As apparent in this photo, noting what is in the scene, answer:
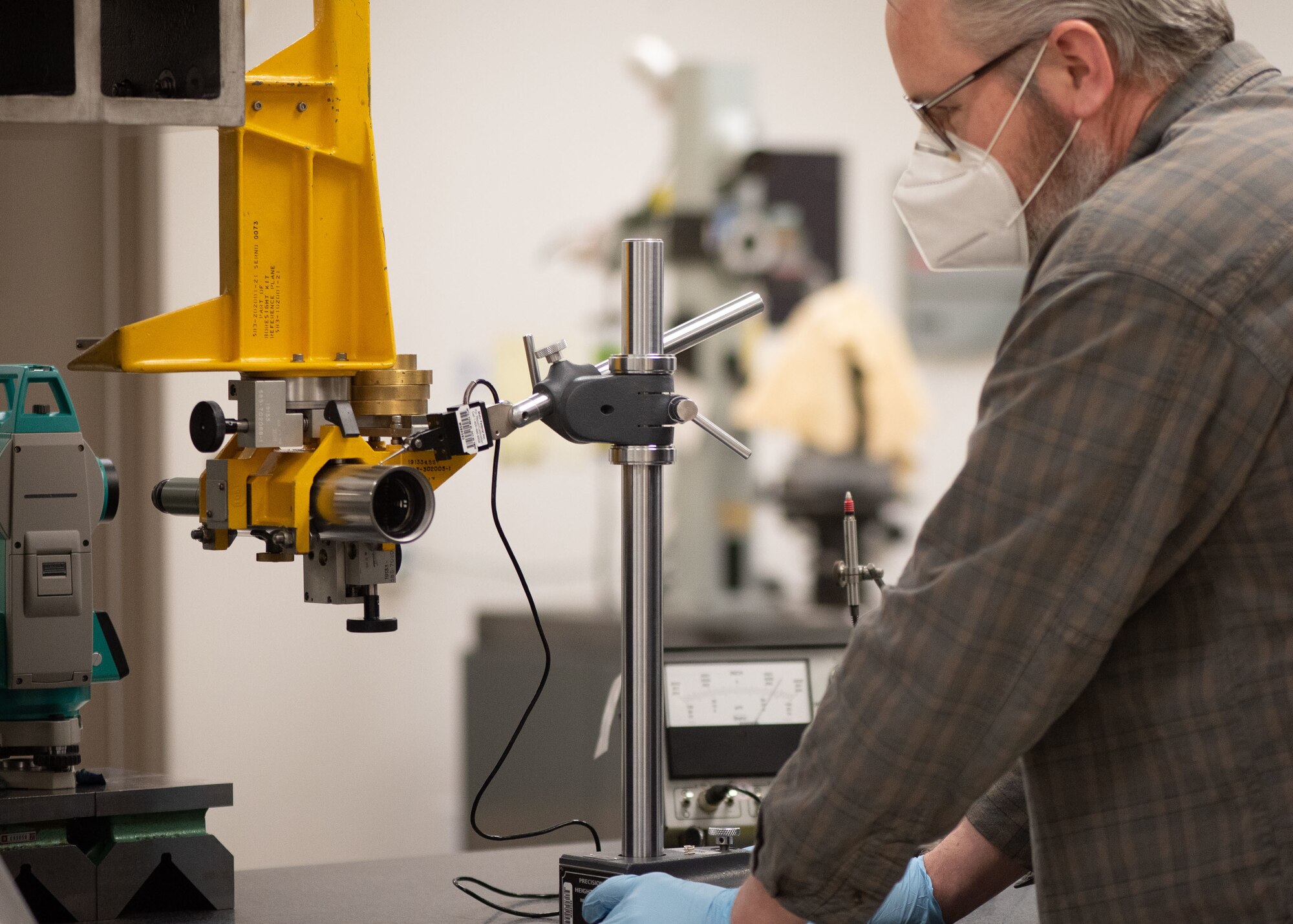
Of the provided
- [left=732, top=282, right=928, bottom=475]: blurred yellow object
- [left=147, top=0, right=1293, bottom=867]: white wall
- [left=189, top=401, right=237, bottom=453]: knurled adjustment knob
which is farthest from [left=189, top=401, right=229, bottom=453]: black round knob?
[left=732, top=282, right=928, bottom=475]: blurred yellow object

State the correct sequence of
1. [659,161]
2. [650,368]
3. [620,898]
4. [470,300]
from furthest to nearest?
[659,161] < [470,300] < [650,368] < [620,898]

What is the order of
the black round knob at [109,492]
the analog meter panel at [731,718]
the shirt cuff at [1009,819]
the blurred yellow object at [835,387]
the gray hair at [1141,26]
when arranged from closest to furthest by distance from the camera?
the gray hair at [1141,26], the shirt cuff at [1009,819], the black round knob at [109,492], the analog meter panel at [731,718], the blurred yellow object at [835,387]

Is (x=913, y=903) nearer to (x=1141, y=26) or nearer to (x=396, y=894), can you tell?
(x=396, y=894)

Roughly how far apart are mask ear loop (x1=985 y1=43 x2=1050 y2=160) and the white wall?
→ 2.35 meters

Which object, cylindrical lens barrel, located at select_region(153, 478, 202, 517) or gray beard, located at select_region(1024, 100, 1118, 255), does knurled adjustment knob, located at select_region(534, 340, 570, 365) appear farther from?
gray beard, located at select_region(1024, 100, 1118, 255)

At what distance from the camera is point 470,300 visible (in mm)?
3705

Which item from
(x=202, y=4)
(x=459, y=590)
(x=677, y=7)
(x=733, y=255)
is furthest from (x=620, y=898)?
(x=677, y=7)

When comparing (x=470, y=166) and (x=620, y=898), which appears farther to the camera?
(x=470, y=166)

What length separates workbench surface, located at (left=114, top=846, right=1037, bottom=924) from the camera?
1.35 metres

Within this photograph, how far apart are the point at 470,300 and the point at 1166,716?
119 inches

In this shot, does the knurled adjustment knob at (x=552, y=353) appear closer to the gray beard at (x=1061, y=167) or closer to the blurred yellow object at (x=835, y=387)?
the gray beard at (x=1061, y=167)

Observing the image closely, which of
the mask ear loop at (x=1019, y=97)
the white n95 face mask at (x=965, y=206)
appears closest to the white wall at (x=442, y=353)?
the white n95 face mask at (x=965, y=206)

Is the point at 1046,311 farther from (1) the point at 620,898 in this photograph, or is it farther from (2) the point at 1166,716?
(1) the point at 620,898

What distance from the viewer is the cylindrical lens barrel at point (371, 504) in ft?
3.97
